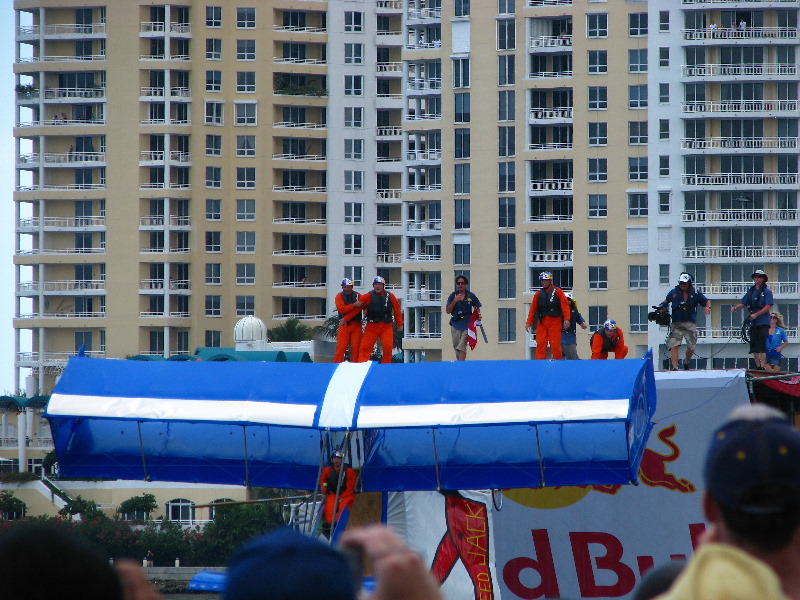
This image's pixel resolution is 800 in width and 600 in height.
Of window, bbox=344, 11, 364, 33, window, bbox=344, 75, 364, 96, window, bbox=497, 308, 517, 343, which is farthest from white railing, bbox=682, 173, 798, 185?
window, bbox=344, 11, 364, 33

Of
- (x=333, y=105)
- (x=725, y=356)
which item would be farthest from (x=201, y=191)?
(x=725, y=356)

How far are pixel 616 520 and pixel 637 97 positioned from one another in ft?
190

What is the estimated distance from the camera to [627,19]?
7881 cm

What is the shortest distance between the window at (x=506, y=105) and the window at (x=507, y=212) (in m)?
5.42

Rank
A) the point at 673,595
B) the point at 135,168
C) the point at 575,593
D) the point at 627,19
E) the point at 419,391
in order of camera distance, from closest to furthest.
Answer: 1. the point at 673,595
2. the point at 419,391
3. the point at 575,593
4. the point at 627,19
5. the point at 135,168

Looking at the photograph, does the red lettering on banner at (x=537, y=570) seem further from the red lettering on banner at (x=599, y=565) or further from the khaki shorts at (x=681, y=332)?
the khaki shorts at (x=681, y=332)

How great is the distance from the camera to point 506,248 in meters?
81.7

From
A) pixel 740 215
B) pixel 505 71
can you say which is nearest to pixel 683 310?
pixel 740 215

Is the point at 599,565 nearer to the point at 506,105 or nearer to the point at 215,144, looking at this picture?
the point at 506,105

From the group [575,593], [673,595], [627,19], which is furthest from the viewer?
[627,19]

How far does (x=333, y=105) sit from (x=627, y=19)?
24.9 m

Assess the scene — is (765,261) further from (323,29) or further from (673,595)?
(673,595)

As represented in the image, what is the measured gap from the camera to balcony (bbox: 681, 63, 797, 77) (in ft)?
246

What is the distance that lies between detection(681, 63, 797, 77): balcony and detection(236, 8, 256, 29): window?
3468 centimetres
